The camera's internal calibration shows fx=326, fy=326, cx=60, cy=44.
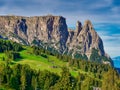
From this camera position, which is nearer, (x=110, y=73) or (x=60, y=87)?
(x=60, y=87)

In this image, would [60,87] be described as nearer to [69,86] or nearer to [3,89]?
[69,86]

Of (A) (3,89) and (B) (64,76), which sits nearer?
(B) (64,76)

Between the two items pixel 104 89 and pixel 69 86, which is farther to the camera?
pixel 104 89

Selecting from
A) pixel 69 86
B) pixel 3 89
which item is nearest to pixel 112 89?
pixel 69 86

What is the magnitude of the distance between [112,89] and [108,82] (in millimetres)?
8733

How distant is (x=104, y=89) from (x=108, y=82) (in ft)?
15.7

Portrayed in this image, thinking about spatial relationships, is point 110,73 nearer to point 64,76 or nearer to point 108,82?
point 108,82

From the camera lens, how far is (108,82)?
19262 centimetres

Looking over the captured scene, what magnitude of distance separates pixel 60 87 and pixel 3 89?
1659 inches

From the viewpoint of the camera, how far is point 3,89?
194 m

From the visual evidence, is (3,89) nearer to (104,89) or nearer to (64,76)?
(64,76)

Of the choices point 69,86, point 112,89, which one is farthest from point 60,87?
point 112,89

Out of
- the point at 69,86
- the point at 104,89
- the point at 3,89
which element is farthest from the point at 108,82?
the point at 3,89

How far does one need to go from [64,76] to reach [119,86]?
3900 cm
